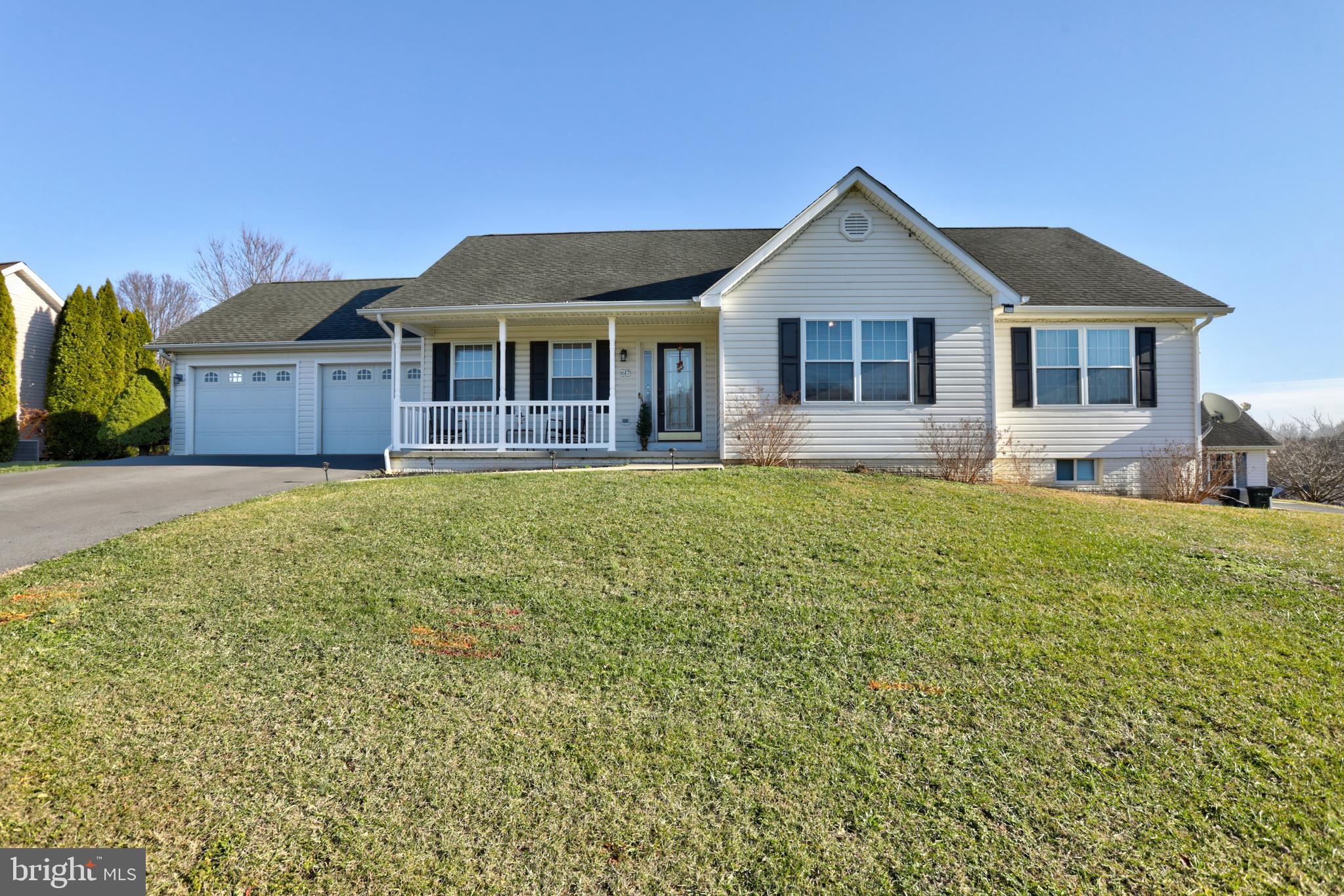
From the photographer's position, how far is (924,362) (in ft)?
39.9

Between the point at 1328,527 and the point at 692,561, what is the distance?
9562 mm

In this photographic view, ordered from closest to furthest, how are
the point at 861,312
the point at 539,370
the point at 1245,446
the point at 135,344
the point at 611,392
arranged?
the point at 861,312
the point at 611,392
the point at 539,370
the point at 1245,446
the point at 135,344

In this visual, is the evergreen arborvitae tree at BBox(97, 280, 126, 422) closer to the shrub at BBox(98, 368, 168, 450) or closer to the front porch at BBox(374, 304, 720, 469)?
the shrub at BBox(98, 368, 168, 450)

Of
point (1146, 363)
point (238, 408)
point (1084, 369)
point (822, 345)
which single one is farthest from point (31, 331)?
point (1146, 363)

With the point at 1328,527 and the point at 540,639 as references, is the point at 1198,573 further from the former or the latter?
the point at 540,639

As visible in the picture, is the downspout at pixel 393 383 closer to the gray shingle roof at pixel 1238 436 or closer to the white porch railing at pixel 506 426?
the white porch railing at pixel 506 426

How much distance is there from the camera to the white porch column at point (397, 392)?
12992mm

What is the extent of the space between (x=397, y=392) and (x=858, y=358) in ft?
30.0

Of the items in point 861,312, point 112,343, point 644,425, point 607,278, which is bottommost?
point 644,425

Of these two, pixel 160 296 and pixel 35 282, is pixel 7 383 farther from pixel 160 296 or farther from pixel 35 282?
pixel 160 296

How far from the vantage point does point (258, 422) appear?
1680cm

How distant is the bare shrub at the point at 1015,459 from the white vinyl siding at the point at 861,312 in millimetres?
1050

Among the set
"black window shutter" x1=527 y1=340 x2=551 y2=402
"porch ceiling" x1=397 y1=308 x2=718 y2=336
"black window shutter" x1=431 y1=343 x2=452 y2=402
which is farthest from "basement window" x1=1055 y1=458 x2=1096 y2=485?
"black window shutter" x1=431 y1=343 x2=452 y2=402

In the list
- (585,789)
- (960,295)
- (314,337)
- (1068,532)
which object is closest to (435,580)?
(585,789)
